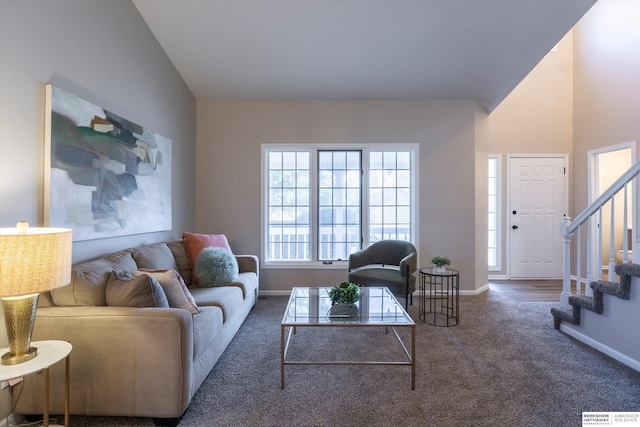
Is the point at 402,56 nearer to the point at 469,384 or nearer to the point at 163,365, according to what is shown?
the point at 469,384

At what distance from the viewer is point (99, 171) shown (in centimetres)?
242

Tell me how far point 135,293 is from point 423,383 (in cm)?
193

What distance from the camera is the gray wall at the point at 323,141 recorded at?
4.19 metres

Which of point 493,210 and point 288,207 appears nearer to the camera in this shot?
point 288,207

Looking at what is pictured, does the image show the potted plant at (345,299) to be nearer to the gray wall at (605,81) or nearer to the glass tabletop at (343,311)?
the glass tabletop at (343,311)

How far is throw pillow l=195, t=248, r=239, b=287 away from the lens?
291cm

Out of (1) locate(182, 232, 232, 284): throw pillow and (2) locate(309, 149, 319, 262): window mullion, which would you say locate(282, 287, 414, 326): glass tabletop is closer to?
(1) locate(182, 232, 232, 284): throw pillow

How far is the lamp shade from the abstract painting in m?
0.70

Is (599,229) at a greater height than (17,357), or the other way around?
(599,229)

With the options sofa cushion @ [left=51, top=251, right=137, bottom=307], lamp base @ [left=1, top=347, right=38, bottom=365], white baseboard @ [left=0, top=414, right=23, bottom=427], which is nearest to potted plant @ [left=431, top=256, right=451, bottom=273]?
sofa cushion @ [left=51, top=251, right=137, bottom=307]

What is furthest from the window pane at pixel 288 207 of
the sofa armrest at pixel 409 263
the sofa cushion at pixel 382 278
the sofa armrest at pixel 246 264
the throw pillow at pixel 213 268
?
the sofa armrest at pixel 409 263

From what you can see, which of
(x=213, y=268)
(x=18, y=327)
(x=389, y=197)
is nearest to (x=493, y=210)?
(x=389, y=197)

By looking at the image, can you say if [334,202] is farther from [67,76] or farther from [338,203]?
[67,76]

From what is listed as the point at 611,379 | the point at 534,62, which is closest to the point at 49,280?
the point at 611,379
